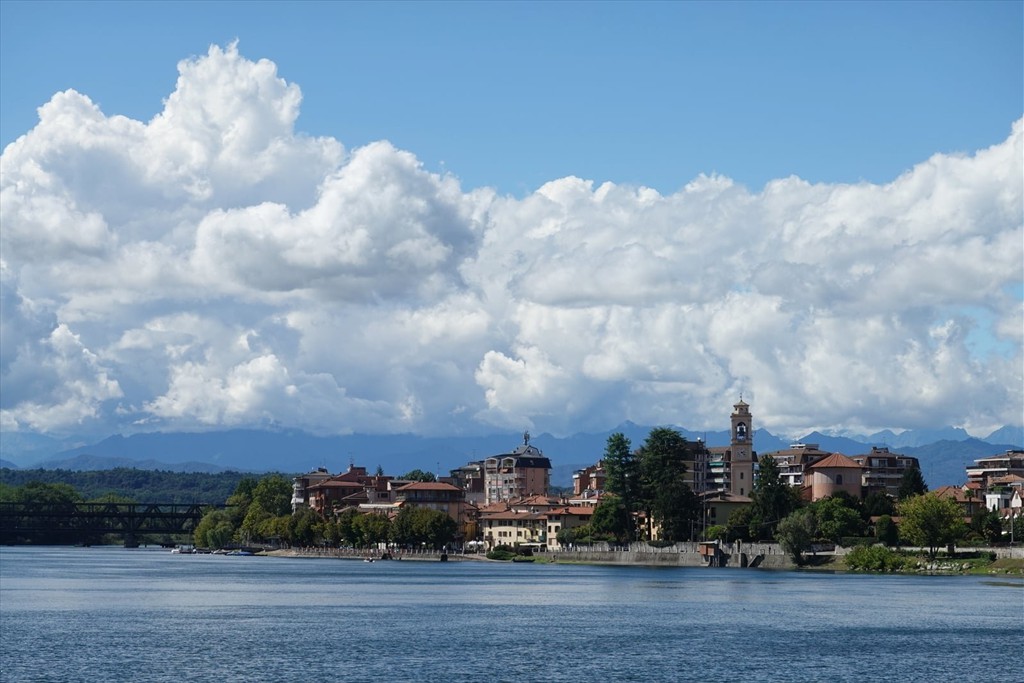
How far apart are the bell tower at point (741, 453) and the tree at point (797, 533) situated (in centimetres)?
4438

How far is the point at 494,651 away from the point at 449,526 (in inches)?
4792

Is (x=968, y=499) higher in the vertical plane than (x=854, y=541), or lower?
higher

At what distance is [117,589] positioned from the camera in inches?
4001

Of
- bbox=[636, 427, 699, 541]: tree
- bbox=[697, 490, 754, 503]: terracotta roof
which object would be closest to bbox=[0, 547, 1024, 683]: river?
Result: bbox=[636, 427, 699, 541]: tree

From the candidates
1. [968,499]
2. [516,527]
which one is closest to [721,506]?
[968,499]

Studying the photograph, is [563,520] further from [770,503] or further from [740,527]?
[770,503]

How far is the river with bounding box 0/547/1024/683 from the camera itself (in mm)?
53094

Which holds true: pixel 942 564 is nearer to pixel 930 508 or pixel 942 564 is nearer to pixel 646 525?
pixel 930 508

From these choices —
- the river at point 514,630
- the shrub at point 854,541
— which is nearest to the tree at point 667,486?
the shrub at point 854,541

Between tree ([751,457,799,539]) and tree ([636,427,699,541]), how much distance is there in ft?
28.8

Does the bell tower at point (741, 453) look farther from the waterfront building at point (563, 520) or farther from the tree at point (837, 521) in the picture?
the tree at point (837, 521)

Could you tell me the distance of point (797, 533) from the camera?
438ft

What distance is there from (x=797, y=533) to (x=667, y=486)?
978 inches

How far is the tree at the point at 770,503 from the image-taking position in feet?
483
